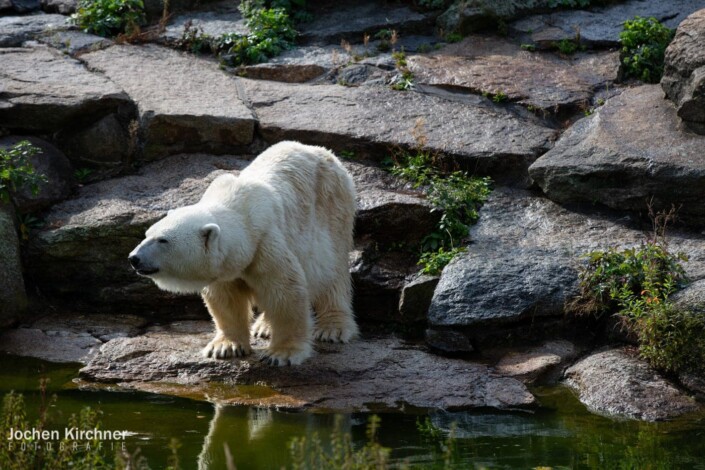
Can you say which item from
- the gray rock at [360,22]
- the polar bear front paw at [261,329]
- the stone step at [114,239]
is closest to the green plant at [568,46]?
the gray rock at [360,22]

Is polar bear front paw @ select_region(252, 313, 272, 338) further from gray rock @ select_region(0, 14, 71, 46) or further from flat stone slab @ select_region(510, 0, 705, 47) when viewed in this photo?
gray rock @ select_region(0, 14, 71, 46)

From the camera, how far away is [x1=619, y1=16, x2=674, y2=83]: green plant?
1197cm

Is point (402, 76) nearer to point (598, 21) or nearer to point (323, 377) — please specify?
point (598, 21)

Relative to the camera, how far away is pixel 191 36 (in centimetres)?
1357

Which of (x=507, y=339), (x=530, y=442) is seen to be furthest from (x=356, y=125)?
(x=530, y=442)

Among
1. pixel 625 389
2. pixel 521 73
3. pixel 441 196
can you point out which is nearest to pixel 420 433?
pixel 625 389

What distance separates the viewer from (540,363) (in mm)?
8266

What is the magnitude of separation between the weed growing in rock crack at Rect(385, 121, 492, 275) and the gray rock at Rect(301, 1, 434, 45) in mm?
3269

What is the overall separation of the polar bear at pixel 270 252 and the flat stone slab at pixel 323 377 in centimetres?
22

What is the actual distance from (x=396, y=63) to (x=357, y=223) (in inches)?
140

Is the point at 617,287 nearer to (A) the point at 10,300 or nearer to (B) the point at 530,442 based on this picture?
(B) the point at 530,442

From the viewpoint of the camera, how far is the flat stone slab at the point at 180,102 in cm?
1116

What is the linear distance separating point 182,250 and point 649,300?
153 inches

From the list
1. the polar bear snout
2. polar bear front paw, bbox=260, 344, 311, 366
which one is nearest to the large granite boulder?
polar bear front paw, bbox=260, 344, 311, 366
